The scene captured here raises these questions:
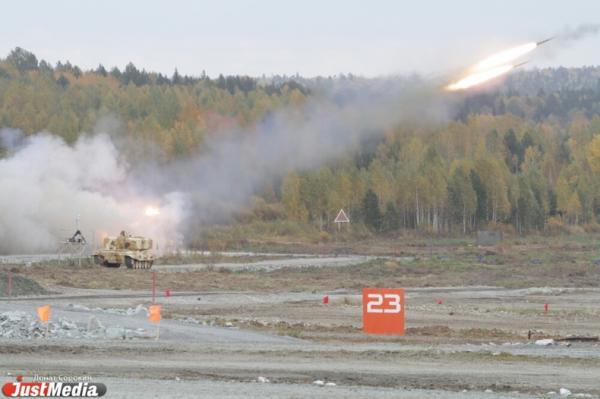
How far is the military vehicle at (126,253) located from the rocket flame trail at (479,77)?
75.8 feet

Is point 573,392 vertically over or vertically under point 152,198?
under

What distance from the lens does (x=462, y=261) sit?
3027 inches

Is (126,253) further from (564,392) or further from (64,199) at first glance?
(564,392)

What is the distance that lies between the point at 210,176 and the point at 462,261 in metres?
24.1

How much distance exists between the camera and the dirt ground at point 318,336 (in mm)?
22641

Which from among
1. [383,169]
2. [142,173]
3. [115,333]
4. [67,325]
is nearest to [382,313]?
[115,333]

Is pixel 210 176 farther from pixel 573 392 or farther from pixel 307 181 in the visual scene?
pixel 573 392

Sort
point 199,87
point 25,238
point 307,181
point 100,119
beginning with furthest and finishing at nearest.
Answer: point 199,87, point 100,119, point 307,181, point 25,238

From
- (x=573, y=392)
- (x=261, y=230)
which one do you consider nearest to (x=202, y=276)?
(x=573, y=392)

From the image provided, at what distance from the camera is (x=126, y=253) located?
67750 millimetres

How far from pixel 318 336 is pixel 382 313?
7.16ft

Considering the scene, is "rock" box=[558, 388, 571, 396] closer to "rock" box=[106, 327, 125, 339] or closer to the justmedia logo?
the justmedia logo

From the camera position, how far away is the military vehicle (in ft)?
223

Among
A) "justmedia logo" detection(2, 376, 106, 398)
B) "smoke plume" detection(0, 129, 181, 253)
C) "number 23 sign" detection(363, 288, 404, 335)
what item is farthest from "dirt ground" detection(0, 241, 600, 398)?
"smoke plume" detection(0, 129, 181, 253)
